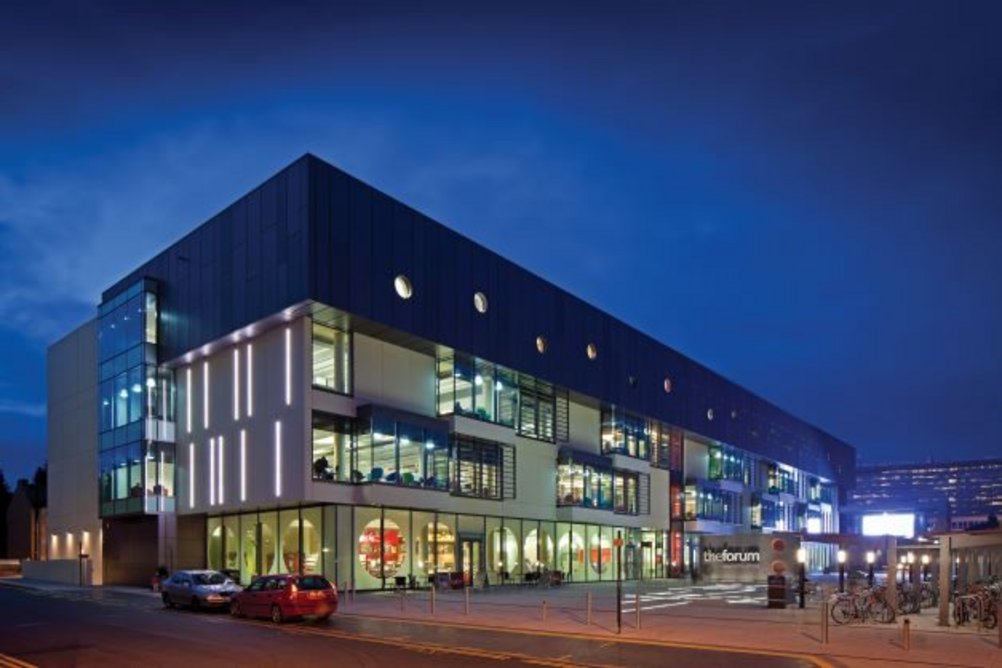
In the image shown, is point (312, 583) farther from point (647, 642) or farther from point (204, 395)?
point (204, 395)

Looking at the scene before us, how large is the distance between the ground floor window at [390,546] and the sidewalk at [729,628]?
344 cm

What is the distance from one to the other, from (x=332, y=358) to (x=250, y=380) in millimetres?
4379

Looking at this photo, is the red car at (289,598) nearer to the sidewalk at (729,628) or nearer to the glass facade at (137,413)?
the sidewalk at (729,628)

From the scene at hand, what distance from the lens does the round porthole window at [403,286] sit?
38.4 metres

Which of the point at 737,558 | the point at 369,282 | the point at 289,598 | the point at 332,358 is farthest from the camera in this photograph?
the point at 737,558

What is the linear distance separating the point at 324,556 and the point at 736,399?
45.6 metres

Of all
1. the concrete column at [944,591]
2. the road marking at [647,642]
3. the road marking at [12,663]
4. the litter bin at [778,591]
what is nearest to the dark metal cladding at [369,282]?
the road marking at [647,642]

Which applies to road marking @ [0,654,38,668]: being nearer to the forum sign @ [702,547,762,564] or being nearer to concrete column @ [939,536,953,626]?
concrete column @ [939,536,953,626]

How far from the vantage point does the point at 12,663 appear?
1695cm

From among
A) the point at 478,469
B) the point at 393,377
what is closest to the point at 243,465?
the point at 393,377

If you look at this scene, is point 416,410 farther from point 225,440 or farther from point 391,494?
point 225,440

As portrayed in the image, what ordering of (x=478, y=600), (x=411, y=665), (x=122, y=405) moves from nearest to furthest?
(x=411, y=665)
(x=478, y=600)
(x=122, y=405)

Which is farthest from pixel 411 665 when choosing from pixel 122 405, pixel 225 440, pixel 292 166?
pixel 122 405

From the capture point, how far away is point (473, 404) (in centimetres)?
4359
